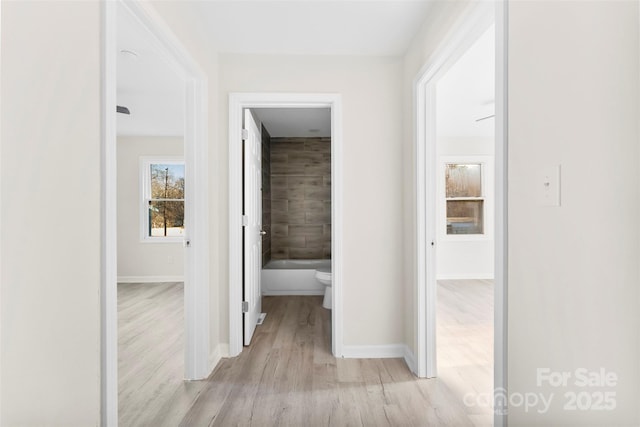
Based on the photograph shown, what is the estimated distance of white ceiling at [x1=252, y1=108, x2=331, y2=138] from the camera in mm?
4400

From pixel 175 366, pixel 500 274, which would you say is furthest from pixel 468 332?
pixel 175 366

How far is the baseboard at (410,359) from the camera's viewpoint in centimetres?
257

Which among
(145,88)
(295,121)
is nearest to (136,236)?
(145,88)

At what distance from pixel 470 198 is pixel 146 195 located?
5456 mm

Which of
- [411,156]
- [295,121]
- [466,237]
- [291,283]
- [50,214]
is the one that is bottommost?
[291,283]

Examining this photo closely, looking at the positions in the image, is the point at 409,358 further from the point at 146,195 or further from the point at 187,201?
the point at 146,195

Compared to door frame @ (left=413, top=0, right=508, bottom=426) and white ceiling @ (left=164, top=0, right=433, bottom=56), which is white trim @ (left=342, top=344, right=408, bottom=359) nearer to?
door frame @ (left=413, top=0, right=508, bottom=426)

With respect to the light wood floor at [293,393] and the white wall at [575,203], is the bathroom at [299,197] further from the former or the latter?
the white wall at [575,203]

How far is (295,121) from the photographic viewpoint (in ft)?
16.1

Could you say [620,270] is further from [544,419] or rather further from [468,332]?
[468,332]

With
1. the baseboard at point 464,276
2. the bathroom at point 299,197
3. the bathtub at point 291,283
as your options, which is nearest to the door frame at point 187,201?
the bathtub at point 291,283

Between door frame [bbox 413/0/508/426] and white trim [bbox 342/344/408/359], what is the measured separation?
337 millimetres

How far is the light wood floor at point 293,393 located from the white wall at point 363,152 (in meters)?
0.41

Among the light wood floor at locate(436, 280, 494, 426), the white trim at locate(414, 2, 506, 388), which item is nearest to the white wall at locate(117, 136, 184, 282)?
the light wood floor at locate(436, 280, 494, 426)
